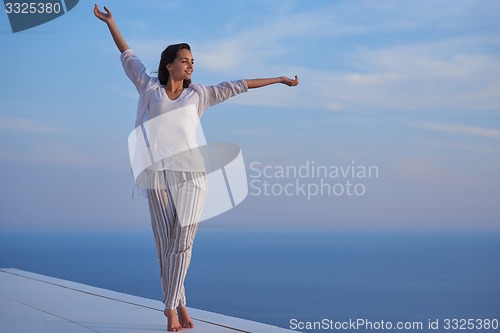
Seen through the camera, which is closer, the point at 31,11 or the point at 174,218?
the point at 174,218

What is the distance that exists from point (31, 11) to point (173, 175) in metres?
6.28

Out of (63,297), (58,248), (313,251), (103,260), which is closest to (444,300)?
(313,251)

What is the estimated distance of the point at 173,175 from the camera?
10.8 ft

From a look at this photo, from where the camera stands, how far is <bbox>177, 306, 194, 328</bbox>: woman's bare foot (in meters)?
3.39

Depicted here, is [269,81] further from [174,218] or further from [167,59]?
[174,218]

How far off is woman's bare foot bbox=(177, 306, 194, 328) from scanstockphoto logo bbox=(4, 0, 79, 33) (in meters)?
4.16

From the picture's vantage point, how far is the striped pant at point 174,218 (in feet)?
10.8

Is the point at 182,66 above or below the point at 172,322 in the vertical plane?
→ above

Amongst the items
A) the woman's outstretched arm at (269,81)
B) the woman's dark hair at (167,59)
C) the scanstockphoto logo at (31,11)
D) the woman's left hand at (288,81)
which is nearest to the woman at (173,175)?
the woman's dark hair at (167,59)

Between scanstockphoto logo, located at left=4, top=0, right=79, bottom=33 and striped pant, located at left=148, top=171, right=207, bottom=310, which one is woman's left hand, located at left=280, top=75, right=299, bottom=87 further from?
scanstockphoto logo, located at left=4, top=0, right=79, bottom=33

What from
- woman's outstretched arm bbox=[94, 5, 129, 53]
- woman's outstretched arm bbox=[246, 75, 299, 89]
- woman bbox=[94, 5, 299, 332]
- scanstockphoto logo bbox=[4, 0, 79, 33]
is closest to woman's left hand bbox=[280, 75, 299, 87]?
woman's outstretched arm bbox=[246, 75, 299, 89]

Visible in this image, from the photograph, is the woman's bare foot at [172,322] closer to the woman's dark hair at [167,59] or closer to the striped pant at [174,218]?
the striped pant at [174,218]

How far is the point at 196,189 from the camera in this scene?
3.30 m

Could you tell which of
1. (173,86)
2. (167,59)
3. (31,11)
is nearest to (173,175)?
(173,86)
